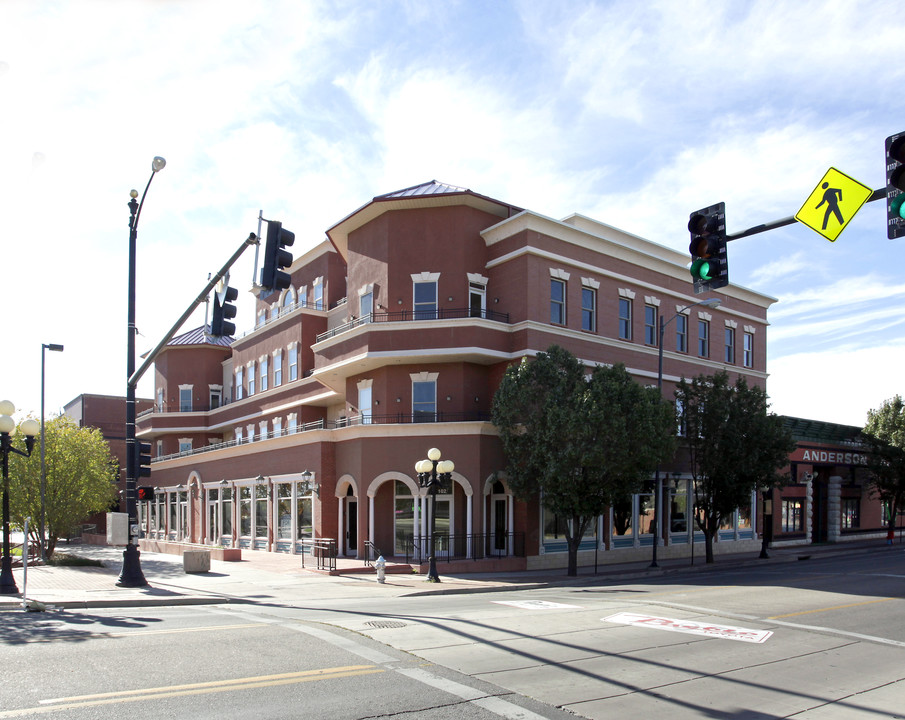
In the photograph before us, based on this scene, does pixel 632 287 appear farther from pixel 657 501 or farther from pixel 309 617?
pixel 309 617

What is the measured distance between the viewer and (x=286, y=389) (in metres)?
40.9

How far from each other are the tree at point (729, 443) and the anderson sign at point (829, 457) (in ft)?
43.5

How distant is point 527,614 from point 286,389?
28.4 metres

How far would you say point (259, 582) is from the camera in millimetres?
22609

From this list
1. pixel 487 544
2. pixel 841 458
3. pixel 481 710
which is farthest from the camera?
pixel 841 458

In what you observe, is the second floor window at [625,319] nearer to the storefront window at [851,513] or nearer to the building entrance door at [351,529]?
the building entrance door at [351,529]

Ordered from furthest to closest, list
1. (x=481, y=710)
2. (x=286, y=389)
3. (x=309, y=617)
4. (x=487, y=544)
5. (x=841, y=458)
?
(x=841, y=458)
(x=286, y=389)
(x=487, y=544)
(x=309, y=617)
(x=481, y=710)

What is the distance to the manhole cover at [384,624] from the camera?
12.9m

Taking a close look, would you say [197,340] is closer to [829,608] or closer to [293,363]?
[293,363]

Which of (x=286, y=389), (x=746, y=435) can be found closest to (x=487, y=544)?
(x=746, y=435)

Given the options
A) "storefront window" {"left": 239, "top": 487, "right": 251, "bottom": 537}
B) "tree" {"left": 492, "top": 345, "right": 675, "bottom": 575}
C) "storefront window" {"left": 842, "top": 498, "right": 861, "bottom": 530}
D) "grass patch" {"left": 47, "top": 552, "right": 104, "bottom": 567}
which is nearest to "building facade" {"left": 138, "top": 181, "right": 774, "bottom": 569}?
"storefront window" {"left": 239, "top": 487, "right": 251, "bottom": 537}

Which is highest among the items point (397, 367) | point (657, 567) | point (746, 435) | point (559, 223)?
point (559, 223)

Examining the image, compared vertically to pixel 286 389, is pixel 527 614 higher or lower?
lower

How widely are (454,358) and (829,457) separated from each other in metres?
27.9
